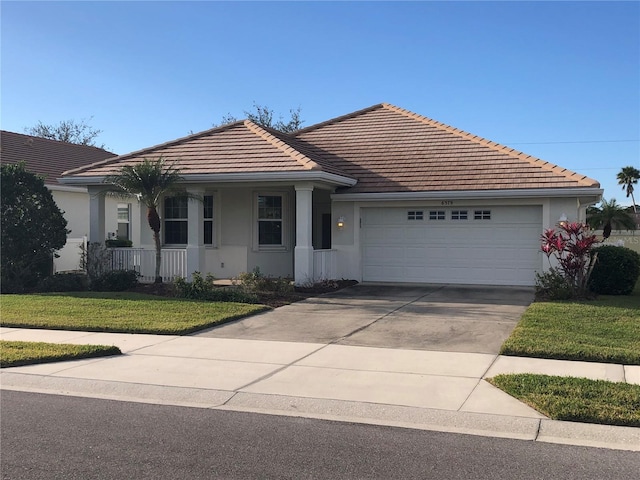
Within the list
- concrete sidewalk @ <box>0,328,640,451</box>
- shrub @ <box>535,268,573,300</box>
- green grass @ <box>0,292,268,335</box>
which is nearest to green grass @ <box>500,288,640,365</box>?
concrete sidewalk @ <box>0,328,640,451</box>

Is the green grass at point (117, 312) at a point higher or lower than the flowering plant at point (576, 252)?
lower

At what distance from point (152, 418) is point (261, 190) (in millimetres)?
12894

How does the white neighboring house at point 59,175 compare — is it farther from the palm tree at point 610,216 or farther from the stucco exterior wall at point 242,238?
the palm tree at point 610,216

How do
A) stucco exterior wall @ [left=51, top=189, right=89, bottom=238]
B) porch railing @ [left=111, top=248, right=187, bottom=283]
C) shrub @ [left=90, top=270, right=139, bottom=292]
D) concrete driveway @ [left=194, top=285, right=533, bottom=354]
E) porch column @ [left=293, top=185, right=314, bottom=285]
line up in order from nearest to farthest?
1. concrete driveway @ [left=194, top=285, right=533, bottom=354]
2. shrub @ [left=90, top=270, right=139, bottom=292]
3. porch column @ [left=293, top=185, right=314, bottom=285]
4. porch railing @ [left=111, top=248, right=187, bottom=283]
5. stucco exterior wall @ [left=51, top=189, right=89, bottom=238]

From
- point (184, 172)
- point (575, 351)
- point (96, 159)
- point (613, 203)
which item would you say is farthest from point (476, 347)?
point (613, 203)

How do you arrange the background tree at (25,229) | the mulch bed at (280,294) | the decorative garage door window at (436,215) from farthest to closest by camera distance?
1. the decorative garage door window at (436,215)
2. the background tree at (25,229)
3. the mulch bed at (280,294)

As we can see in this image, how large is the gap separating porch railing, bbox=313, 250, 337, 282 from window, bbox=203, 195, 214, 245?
3.87 meters

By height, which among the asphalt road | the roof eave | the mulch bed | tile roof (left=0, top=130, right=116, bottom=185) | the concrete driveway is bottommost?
the asphalt road

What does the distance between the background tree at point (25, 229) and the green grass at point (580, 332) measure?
12.5 m

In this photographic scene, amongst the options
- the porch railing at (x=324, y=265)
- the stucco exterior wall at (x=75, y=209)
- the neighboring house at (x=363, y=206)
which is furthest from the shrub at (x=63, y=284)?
the porch railing at (x=324, y=265)

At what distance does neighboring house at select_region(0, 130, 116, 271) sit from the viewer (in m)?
21.4

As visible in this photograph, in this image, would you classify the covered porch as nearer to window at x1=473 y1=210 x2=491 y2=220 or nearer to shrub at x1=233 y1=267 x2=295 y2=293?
shrub at x1=233 y1=267 x2=295 y2=293

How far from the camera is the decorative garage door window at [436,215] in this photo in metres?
17.5

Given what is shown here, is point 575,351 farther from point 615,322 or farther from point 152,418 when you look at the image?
point 152,418
